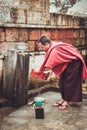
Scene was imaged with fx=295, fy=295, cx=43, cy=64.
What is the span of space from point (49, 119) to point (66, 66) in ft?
4.44

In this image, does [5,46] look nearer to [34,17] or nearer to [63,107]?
[34,17]

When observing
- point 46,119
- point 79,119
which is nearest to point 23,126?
point 46,119

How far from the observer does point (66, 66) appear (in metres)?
6.89

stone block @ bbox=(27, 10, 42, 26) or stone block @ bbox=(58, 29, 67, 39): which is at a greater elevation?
stone block @ bbox=(27, 10, 42, 26)

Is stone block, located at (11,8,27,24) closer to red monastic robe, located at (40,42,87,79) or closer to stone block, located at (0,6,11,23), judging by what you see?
stone block, located at (0,6,11,23)

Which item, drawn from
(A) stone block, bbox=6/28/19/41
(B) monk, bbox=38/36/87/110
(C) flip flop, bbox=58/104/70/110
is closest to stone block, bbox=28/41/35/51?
(A) stone block, bbox=6/28/19/41

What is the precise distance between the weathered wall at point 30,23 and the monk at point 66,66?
1.28 meters

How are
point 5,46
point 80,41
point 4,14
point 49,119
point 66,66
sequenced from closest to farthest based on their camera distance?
point 49,119 < point 66,66 < point 4,14 < point 5,46 < point 80,41

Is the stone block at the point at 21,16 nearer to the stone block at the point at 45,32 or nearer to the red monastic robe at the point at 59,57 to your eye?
the stone block at the point at 45,32

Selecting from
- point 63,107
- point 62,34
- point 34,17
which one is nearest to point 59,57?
point 63,107

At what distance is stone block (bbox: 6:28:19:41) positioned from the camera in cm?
782

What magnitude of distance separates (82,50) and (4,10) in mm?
4206

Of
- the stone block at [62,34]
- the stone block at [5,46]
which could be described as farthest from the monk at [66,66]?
the stone block at [62,34]

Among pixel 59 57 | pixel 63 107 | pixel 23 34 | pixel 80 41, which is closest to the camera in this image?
pixel 59 57
